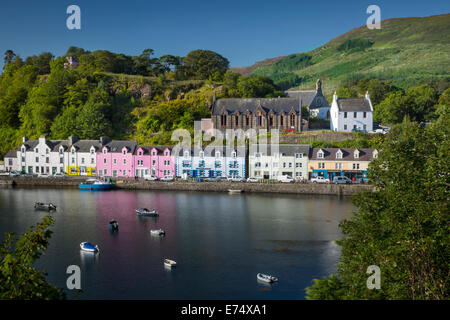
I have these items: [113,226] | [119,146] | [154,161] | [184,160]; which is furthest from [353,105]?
[113,226]

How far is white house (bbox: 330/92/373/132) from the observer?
53.9m

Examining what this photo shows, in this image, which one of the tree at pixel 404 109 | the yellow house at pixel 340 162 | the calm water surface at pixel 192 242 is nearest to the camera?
the calm water surface at pixel 192 242

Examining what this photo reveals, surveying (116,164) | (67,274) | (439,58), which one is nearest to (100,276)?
(67,274)

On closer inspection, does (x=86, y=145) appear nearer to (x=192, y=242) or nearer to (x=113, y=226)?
(x=113, y=226)

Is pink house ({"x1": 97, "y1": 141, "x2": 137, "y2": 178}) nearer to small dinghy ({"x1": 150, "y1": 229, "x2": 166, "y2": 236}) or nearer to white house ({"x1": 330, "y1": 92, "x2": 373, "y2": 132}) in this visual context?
small dinghy ({"x1": 150, "y1": 229, "x2": 166, "y2": 236})

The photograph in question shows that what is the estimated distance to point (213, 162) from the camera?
48750 millimetres

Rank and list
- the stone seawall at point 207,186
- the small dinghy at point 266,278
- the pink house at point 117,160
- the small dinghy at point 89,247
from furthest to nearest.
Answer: the pink house at point 117,160 < the stone seawall at point 207,186 < the small dinghy at point 89,247 < the small dinghy at point 266,278

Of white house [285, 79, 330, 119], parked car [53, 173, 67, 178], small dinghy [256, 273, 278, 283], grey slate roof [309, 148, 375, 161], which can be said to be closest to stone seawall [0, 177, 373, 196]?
parked car [53, 173, 67, 178]

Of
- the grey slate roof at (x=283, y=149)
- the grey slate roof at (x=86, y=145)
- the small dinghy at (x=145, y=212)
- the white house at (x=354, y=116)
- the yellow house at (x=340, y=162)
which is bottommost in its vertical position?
the small dinghy at (x=145, y=212)

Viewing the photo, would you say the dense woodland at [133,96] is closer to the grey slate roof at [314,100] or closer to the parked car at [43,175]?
the grey slate roof at [314,100]

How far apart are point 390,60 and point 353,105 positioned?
10561 centimetres

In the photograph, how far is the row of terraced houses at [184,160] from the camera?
46469 millimetres

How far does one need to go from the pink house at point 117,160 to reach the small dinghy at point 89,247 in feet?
90.8

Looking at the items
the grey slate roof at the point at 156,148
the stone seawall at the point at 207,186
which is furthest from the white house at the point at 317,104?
the grey slate roof at the point at 156,148
